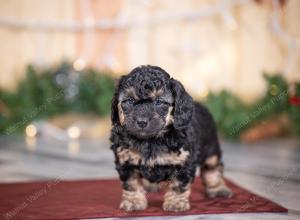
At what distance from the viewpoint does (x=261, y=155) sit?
6.02m

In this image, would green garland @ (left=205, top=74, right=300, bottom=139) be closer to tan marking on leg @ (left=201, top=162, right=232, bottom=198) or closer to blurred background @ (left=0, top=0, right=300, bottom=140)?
blurred background @ (left=0, top=0, right=300, bottom=140)

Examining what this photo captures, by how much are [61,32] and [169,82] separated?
564 cm

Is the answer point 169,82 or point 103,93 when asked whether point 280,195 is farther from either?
point 103,93

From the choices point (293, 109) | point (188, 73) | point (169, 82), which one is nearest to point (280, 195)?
point (169, 82)

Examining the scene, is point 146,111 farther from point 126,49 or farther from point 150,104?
point 126,49

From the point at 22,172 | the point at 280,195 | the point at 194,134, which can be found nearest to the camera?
the point at 194,134

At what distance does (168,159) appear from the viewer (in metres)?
3.15

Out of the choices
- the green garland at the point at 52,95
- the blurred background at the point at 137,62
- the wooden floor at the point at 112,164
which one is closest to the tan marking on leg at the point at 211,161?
the wooden floor at the point at 112,164

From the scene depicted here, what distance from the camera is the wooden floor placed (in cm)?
409

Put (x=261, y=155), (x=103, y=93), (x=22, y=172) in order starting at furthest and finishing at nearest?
(x=103, y=93), (x=261, y=155), (x=22, y=172)

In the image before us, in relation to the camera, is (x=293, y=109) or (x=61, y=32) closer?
(x=293, y=109)

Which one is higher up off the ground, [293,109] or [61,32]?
[61,32]

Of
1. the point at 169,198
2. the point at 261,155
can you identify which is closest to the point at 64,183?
the point at 169,198

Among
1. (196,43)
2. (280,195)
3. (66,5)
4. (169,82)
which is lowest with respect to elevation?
(280,195)
